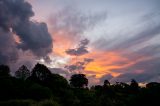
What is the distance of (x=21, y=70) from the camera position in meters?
170

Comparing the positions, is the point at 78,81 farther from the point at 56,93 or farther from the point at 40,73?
the point at 56,93

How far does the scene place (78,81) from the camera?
535ft

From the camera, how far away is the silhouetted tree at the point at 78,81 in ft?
534

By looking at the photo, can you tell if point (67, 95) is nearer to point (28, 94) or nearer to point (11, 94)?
point (28, 94)

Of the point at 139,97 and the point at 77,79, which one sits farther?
the point at 77,79

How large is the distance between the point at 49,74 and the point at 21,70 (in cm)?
3742

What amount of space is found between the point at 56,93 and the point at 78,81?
50.9 meters

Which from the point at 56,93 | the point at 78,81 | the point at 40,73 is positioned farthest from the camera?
the point at 78,81

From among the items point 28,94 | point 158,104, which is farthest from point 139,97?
point 28,94

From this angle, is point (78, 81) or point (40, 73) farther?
point (78, 81)

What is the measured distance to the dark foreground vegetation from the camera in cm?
5552

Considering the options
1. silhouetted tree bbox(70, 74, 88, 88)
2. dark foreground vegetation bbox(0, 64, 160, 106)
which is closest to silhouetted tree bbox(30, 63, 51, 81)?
dark foreground vegetation bbox(0, 64, 160, 106)

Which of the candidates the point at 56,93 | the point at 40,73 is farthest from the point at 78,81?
the point at 56,93

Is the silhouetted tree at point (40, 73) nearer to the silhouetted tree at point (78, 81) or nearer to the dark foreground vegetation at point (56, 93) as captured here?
the dark foreground vegetation at point (56, 93)
